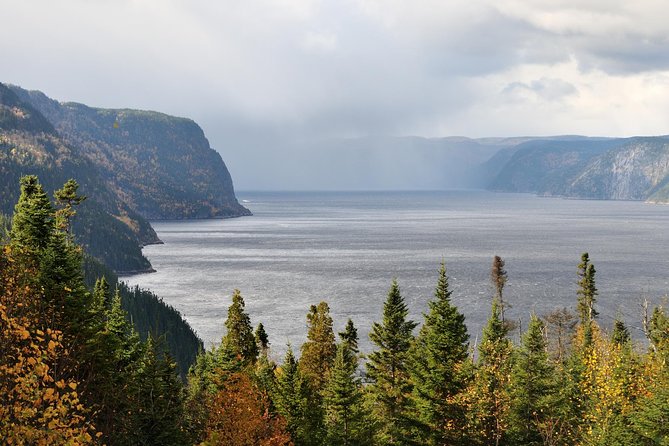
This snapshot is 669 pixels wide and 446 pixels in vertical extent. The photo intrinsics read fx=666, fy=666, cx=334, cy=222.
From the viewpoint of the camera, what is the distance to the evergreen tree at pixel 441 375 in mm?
44531

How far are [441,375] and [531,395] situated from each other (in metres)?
6.35

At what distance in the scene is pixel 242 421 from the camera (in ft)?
149

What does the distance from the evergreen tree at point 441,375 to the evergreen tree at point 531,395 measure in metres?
3.75

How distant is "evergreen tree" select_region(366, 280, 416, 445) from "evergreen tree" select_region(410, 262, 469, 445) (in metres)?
1.59

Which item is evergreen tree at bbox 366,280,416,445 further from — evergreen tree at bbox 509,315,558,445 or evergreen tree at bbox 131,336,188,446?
evergreen tree at bbox 131,336,188,446

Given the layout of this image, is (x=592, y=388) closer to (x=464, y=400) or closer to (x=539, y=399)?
(x=539, y=399)

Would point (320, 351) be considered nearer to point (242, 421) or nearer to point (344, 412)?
point (344, 412)

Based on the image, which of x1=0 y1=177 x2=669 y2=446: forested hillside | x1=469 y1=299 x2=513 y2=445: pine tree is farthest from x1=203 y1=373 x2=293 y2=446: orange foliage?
x1=469 y1=299 x2=513 y2=445: pine tree

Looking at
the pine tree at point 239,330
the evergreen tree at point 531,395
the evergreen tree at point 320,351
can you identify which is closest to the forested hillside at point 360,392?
the evergreen tree at point 531,395

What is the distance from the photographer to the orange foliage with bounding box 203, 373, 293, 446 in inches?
1774

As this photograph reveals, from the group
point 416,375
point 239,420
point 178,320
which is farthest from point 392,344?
point 178,320

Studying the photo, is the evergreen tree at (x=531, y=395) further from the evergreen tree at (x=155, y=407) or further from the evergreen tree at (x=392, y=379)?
the evergreen tree at (x=155, y=407)

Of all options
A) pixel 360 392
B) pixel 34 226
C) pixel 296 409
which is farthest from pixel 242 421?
pixel 34 226

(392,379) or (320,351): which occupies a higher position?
(392,379)
